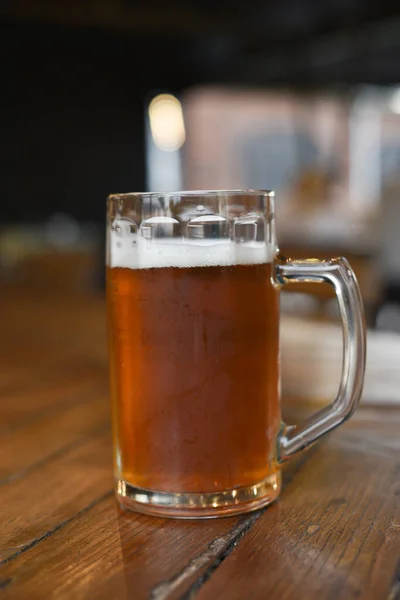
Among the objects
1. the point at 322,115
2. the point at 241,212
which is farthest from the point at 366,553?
the point at 322,115

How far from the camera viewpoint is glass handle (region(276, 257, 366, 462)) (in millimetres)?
511

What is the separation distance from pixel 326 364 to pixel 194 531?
58 centimetres

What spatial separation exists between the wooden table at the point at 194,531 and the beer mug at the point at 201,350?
26mm

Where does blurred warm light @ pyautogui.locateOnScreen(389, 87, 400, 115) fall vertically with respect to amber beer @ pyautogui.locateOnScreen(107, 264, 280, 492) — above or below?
above

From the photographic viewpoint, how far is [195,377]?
493mm

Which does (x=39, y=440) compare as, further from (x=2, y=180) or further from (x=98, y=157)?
(x=98, y=157)

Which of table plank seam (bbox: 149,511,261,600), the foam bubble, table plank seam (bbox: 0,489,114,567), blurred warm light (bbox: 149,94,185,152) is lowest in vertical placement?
table plank seam (bbox: 0,489,114,567)

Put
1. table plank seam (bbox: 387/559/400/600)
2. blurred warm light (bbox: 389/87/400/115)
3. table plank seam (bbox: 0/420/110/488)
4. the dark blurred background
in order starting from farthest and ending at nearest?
1. blurred warm light (bbox: 389/87/400/115)
2. the dark blurred background
3. table plank seam (bbox: 0/420/110/488)
4. table plank seam (bbox: 387/559/400/600)

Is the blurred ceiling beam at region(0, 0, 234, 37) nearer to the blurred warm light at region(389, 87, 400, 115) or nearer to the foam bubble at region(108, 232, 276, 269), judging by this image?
the blurred warm light at region(389, 87, 400, 115)

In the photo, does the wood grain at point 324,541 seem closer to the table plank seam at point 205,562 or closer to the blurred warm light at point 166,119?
the table plank seam at point 205,562

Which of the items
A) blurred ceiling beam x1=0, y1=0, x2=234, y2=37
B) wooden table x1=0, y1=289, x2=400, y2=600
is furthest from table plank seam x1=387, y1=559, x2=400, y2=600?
blurred ceiling beam x1=0, y1=0, x2=234, y2=37

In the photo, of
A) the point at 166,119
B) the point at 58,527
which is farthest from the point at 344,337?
the point at 166,119

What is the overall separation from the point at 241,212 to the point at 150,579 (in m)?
0.24

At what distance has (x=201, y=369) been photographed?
1.62 feet
